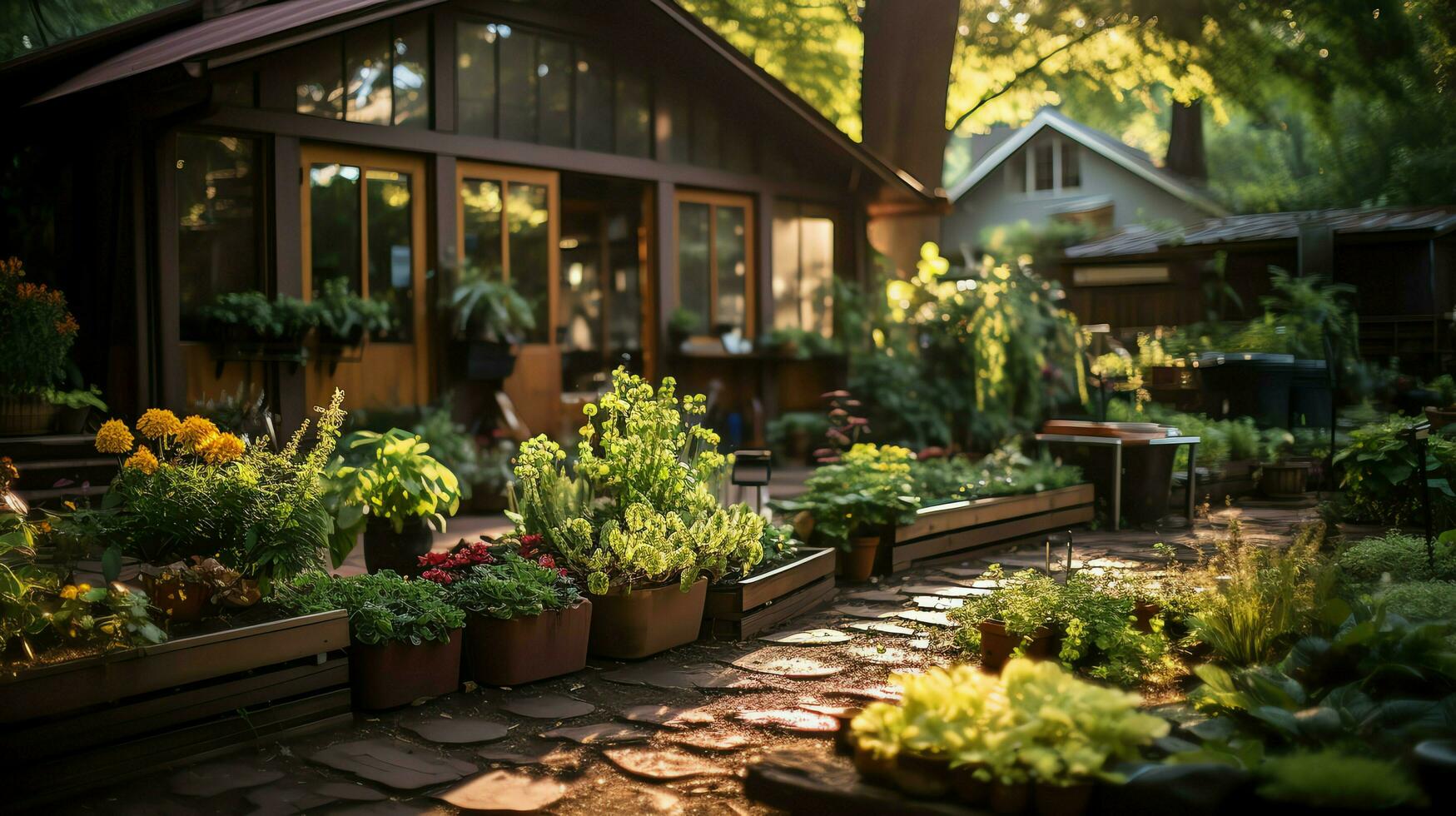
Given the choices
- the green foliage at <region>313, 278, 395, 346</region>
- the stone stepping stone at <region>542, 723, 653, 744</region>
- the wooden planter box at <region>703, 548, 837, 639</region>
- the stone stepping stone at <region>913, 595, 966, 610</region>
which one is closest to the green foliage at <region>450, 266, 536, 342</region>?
the green foliage at <region>313, 278, 395, 346</region>

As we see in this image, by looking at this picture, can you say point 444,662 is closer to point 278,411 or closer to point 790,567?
point 790,567

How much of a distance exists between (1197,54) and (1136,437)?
27.0 feet

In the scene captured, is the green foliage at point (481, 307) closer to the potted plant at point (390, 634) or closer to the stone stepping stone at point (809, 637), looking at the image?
the stone stepping stone at point (809, 637)

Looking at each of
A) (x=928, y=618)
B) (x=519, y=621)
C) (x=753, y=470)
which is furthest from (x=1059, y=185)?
(x=519, y=621)

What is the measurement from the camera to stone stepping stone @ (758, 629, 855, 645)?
17.2ft

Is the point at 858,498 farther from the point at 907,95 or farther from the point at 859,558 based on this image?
the point at 907,95

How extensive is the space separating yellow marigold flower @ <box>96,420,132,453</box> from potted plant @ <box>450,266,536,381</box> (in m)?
4.70

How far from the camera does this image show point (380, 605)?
4.32 m

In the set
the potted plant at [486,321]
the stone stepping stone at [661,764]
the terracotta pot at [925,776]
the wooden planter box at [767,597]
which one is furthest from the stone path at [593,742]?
the potted plant at [486,321]

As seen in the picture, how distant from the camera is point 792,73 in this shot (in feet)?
60.6

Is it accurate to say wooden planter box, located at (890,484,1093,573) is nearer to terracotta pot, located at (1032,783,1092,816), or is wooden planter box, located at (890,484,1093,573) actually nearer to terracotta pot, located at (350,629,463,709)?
terracotta pot, located at (350,629,463,709)

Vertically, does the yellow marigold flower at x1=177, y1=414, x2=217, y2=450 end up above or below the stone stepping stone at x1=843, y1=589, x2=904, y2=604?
above

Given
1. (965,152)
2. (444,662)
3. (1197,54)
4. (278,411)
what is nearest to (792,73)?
(1197,54)

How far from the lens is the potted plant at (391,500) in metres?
4.97
